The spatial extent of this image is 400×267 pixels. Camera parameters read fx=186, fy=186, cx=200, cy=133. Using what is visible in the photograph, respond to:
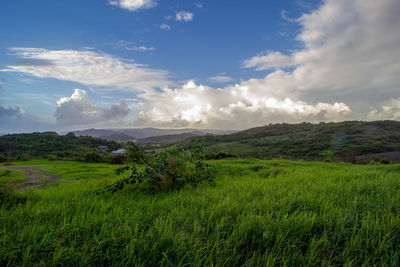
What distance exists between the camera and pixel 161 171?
235 inches

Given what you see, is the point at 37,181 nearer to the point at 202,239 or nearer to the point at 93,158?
the point at 202,239

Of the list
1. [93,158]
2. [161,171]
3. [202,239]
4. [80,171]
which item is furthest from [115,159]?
[202,239]

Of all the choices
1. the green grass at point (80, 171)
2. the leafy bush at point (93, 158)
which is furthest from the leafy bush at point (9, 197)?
the leafy bush at point (93, 158)

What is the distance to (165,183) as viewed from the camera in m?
5.64

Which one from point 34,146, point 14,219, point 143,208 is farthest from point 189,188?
point 34,146

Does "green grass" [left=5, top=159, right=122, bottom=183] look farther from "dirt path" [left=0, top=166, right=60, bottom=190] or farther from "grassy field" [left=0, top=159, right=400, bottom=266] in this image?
"grassy field" [left=0, top=159, right=400, bottom=266]

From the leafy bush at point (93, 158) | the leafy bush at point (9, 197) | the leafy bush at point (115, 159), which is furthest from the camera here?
the leafy bush at point (93, 158)

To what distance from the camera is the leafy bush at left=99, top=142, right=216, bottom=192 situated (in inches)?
217

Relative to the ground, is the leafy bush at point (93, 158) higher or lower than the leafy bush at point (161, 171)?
lower

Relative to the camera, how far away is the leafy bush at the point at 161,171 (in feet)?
18.1

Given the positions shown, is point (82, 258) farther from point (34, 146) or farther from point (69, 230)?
point (34, 146)

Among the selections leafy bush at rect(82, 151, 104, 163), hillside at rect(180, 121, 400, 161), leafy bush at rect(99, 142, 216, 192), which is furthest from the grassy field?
leafy bush at rect(82, 151, 104, 163)

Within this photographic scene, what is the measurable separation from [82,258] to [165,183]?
3719 mm

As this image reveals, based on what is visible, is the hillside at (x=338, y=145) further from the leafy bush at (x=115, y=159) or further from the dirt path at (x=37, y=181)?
the dirt path at (x=37, y=181)
